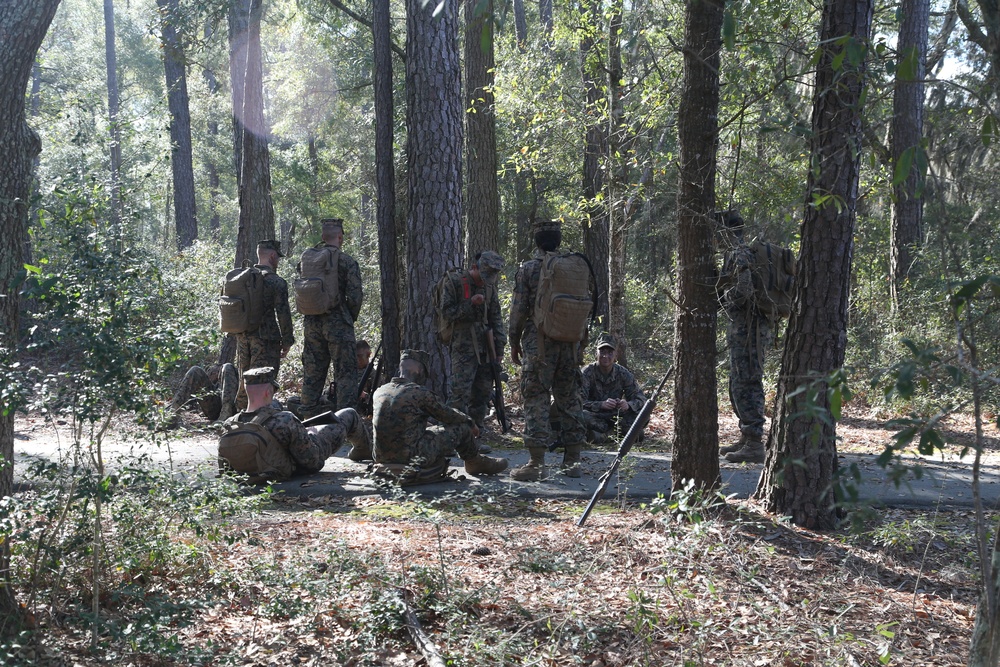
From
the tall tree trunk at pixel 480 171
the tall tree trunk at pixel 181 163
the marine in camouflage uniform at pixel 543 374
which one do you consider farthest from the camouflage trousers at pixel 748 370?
the tall tree trunk at pixel 181 163

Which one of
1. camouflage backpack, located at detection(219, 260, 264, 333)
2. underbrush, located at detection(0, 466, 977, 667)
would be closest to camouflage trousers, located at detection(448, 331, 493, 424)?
camouflage backpack, located at detection(219, 260, 264, 333)

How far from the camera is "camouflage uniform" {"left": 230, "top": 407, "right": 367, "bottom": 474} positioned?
7547mm

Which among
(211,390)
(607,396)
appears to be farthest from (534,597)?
(211,390)

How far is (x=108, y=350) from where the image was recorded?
405cm

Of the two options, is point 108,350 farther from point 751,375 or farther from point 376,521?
point 751,375

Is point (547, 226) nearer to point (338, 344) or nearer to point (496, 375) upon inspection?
point (496, 375)

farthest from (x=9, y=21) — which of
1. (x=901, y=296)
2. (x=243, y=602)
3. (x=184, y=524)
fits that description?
(x=901, y=296)

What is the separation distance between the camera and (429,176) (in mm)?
9969

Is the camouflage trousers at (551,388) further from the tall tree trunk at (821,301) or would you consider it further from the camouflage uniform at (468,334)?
the tall tree trunk at (821,301)

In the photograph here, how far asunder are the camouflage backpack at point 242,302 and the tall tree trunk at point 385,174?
162cm

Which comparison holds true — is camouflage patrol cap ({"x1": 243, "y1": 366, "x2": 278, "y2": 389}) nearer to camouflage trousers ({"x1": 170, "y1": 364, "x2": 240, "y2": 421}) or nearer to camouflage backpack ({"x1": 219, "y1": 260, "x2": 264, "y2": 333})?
camouflage backpack ({"x1": 219, "y1": 260, "x2": 264, "y2": 333})

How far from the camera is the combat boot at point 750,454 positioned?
8.52m

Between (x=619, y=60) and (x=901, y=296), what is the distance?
7076 millimetres

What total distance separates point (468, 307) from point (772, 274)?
3320mm
